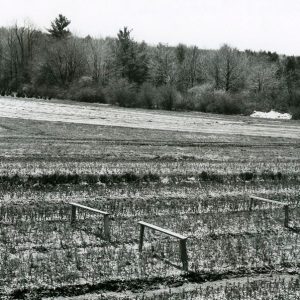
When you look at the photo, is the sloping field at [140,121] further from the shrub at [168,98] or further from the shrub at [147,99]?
the shrub at [168,98]

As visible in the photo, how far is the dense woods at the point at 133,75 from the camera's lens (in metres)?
69.4

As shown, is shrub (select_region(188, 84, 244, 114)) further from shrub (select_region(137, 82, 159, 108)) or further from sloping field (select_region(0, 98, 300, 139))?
sloping field (select_region(0, 98, 300, 139))

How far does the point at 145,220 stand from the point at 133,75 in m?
81.6

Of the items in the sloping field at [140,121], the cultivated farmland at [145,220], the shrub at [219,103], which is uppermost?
the shrub at [219,103]

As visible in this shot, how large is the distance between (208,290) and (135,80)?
86487 millimetres

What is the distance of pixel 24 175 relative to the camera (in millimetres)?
19312

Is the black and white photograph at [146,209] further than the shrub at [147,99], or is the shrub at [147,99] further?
the shrub at [147,99]

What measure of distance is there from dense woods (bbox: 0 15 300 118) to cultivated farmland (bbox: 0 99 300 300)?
3790cm

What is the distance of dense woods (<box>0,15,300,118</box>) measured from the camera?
69.4 m

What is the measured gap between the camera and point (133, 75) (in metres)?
94.4

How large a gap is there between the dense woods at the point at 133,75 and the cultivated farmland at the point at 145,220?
37.9 meters

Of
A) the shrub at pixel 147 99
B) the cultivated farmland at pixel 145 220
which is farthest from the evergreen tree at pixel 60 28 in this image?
the cultivated farmland at pixel 145 220

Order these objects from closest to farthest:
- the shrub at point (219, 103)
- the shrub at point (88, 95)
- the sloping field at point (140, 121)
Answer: the sloping field at point (140, 121) < the shrub at point (219, 103) < the shrub at point (88, 95)

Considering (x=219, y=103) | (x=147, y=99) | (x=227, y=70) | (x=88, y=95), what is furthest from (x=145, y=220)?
(x=227, y=70)
